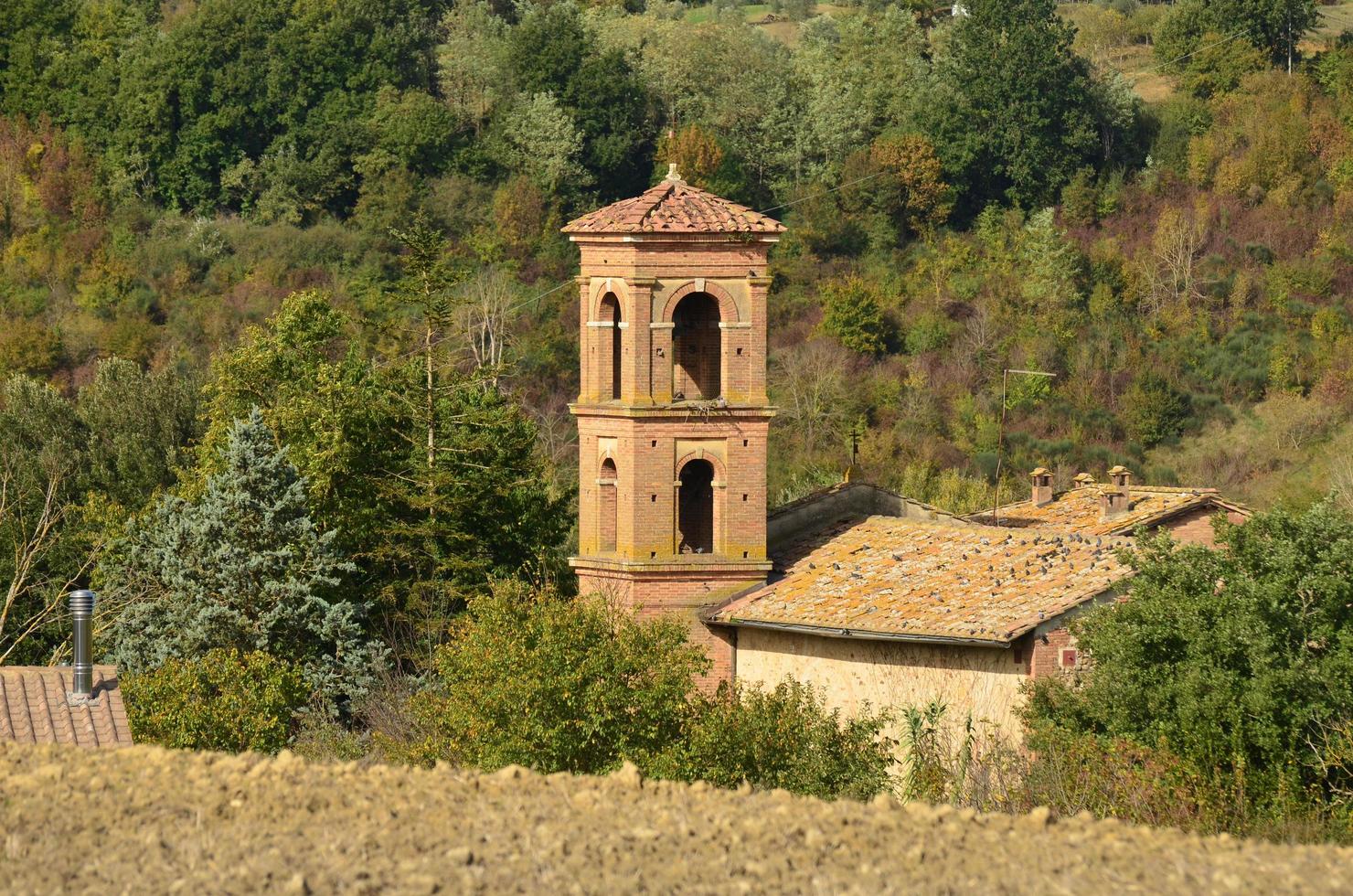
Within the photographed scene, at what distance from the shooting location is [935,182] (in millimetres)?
71312

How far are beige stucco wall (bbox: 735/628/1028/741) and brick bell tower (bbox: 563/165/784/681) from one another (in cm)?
142

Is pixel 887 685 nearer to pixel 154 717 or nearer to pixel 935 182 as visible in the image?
pixel 154 717

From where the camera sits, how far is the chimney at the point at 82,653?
819 inches

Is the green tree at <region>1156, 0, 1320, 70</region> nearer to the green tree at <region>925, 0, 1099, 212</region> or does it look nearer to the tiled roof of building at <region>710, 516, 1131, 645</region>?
the green tree at <region>925, 0, 1099, 212</region>

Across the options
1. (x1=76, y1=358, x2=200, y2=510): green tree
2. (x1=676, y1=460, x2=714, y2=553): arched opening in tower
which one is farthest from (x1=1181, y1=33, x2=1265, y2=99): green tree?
(x1=676, y1=460, x2=714, y2=553): arched opening in tower

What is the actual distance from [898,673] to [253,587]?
9381 mm

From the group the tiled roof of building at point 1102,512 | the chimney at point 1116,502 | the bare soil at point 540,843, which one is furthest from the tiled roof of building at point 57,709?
the chimney at point 1116,502

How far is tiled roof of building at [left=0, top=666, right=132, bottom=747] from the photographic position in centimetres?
2033

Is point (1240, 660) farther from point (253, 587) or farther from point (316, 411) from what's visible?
point (316, 411)

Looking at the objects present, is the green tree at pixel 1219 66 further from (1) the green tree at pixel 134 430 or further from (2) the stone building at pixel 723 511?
(2) the stone building at pixel 723 511

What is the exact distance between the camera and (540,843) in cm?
1352

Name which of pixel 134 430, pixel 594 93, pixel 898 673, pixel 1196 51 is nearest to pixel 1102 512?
pixel 898 673

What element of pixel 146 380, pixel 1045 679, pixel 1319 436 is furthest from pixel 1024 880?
pixel 1319 436

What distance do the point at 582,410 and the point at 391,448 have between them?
6795mm
